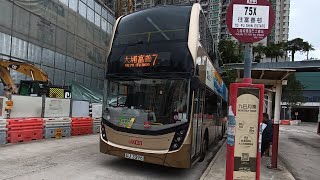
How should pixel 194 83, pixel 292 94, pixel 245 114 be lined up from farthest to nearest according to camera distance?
pixel 292 94 < pixel 194 83 < pixel 245 114

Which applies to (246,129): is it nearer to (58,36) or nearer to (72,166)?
(72,166)

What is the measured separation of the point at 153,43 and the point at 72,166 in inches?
143

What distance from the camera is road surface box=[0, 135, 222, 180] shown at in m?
7.90

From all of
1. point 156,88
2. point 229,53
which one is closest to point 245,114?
point 156,88

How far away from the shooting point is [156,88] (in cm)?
849

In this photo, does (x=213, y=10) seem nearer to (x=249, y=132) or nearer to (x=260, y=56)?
(x=260, y=56)

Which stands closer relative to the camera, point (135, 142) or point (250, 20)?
point (250, 20)

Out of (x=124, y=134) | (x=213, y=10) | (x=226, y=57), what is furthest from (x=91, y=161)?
(x=213, y=10)

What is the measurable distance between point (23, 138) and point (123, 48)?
620cm

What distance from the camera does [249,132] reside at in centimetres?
630

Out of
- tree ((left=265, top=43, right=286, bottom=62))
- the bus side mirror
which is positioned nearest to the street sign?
the bus side mirror

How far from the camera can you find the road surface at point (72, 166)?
7895 mm

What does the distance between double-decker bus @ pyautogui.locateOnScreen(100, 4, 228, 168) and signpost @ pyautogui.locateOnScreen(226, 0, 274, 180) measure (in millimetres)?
1990

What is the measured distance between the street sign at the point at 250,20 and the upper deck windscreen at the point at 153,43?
7.76 feet
